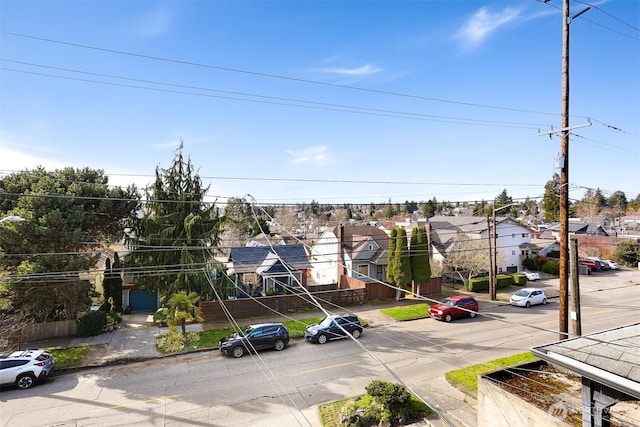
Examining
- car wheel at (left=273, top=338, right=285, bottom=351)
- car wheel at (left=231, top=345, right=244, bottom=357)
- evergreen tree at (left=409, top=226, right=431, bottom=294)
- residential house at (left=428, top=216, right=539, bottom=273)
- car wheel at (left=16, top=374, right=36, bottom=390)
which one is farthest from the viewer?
residential house at (left=428, top=216, right=539, bottom=273)

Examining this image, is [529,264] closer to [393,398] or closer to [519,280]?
[519,280]

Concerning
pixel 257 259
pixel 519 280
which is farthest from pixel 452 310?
pixel 257 259

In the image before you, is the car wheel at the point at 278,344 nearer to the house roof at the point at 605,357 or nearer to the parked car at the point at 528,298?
the house roof at the point at 605,357

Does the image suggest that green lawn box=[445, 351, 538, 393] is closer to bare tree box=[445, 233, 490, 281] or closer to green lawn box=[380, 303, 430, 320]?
green lawn box=[380, 303, 430, 320]

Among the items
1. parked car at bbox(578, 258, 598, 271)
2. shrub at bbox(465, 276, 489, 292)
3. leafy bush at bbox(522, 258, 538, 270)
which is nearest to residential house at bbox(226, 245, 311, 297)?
shrub at bbox(465, 276, 489, 292)

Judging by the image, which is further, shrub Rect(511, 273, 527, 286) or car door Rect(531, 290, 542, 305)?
shrub Rect(511, 273, 527, 286)

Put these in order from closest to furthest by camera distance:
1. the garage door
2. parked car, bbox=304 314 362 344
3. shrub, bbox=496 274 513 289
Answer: parked car, bbox=304 314 362 344
the garage door
shrub, bbox=496 274 513 289
